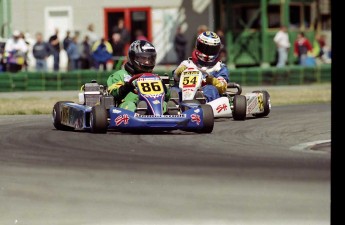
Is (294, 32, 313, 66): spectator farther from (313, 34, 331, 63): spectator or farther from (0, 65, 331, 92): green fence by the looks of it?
(0, 65, 331, 92): green fence

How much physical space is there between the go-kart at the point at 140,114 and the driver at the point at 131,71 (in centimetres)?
10

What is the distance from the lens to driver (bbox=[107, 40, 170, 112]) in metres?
11.9

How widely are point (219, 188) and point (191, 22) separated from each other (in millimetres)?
26779

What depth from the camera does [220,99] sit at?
13.2 m

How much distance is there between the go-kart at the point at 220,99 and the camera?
12984 millimetres

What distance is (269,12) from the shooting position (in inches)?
1252

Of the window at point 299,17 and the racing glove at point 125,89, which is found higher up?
the window at point 299,17

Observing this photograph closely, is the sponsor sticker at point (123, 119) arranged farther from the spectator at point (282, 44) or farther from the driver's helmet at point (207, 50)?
the spectator at point (282, 44)

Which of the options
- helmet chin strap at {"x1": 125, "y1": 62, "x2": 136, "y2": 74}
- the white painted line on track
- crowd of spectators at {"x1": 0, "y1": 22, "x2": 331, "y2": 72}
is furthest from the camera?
crowd of spectators at {"x1": 0, "y1": 22, "x2": 331, "y2": 72}

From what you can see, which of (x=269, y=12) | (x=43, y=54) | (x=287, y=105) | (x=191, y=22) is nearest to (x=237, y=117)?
(x=287, y=105)

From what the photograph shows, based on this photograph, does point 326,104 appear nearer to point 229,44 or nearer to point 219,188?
point 219,188

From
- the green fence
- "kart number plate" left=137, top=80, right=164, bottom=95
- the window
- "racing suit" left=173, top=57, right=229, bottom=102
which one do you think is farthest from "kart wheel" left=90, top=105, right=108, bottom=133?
the window

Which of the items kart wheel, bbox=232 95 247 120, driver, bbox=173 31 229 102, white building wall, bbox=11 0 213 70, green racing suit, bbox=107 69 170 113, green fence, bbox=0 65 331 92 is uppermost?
white building wall, bbox=11 0 213 70

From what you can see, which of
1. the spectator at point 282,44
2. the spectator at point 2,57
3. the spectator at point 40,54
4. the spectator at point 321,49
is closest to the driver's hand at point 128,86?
the spectator at point 2,57
